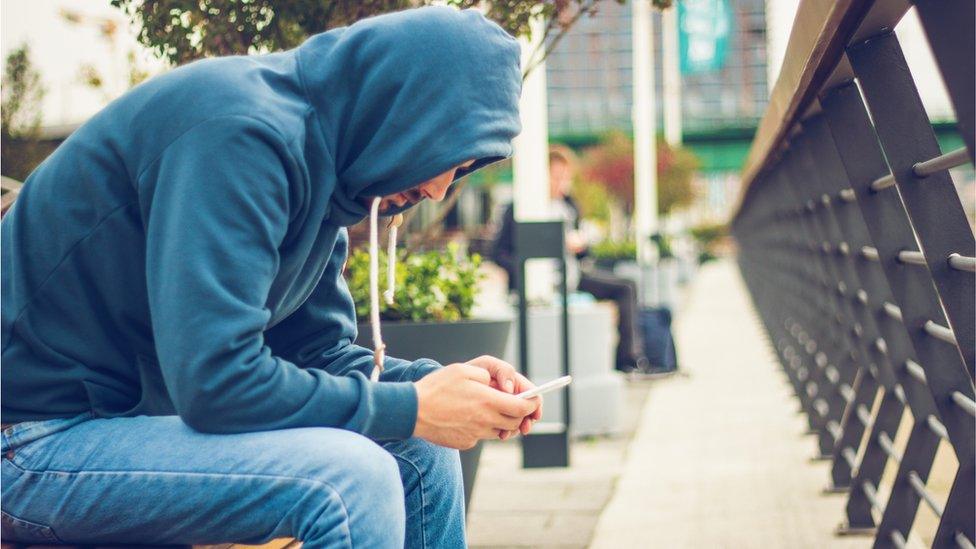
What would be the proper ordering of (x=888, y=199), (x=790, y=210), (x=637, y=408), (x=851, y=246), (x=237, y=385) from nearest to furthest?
(x=237, y=385) → (x=888, y=199) → (x=851, y=246) → (x=790, y=210) → (x=637, y=408)

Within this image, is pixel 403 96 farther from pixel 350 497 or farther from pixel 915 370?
pixel 915 370

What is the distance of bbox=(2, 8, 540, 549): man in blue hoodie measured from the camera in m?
1.68

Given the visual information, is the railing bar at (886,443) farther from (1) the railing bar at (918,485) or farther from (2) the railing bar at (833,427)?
(2) the railing bar at (833,427)

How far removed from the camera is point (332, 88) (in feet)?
6.13

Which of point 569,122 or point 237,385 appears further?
point 569,122

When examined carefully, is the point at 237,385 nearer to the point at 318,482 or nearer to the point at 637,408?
the point at 318,482

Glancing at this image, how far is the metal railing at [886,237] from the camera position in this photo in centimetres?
226

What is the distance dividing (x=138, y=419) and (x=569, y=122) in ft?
252

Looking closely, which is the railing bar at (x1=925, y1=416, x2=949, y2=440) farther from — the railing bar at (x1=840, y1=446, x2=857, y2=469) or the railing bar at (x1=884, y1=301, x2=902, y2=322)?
the railing bar at (x1=840, y1=446, x2=857, y2=469)

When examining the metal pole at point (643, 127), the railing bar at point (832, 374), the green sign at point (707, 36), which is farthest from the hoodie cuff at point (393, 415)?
the green sign at point (707, 36)

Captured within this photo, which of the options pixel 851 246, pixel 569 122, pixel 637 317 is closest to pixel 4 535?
pixel 851 246

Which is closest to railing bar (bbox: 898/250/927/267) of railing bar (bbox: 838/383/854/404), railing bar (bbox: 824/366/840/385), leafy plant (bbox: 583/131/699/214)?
railing bar (bbox: 838/383/854/404)

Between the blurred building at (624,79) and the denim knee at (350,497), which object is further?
the blurred building at (624,79)

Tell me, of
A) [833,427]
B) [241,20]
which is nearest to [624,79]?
[833,427]
